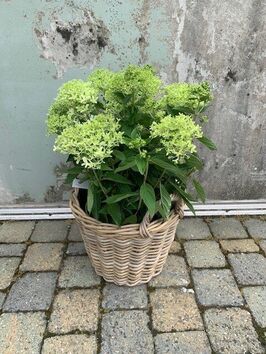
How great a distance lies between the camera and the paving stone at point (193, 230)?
8.20 feet

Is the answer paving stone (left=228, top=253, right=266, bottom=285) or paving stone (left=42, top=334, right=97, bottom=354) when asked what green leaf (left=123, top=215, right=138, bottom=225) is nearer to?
paving stone (left=42, top=334, right=97, bottom=354)

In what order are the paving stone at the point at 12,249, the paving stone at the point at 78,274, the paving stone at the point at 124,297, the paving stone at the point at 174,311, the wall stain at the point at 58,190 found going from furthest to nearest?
the wall stain at the point at 58,190, the paving stone at the point at 12,249, the paving stone at the point at 78,274, the paving stone at the point at 124,297, the paving stone at the point at 174,311

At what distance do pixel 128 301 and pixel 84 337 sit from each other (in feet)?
0.99

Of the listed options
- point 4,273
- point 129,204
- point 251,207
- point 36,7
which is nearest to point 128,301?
point 129,204

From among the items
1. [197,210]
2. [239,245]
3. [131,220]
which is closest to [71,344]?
[131,220]

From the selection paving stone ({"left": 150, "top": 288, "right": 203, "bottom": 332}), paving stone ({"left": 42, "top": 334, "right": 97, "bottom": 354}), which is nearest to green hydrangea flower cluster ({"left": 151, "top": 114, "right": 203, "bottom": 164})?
paving stone ({"left": 150, "top": 288, "right": 203, "bottom": 332})

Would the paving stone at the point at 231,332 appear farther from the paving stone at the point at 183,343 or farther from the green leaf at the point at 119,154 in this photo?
the green leaf at the point at 119,154

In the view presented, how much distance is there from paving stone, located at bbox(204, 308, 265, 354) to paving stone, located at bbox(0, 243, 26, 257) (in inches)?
46.0

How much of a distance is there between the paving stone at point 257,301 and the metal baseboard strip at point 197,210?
28.8 inches

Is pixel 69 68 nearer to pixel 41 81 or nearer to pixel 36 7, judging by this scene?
pixel 41 81

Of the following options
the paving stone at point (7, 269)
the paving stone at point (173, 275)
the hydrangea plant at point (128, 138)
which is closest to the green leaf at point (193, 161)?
the hydrangea plant at point (128, 138)

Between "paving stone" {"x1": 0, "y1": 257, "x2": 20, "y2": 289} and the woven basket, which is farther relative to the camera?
"paving stone" {"x1": 0, "y1": 257, "x2": 20, "y2": 289}

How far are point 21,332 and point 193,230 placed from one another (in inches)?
49.1

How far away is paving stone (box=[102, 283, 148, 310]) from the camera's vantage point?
1971 mm
